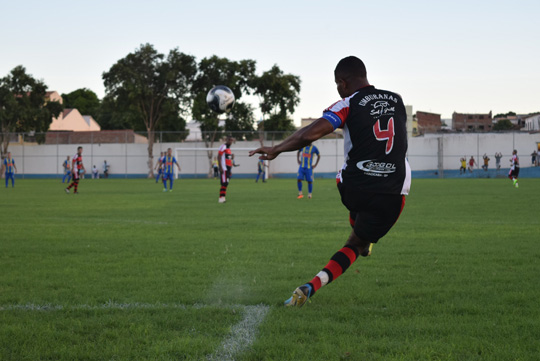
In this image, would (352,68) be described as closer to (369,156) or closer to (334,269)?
(369,156)

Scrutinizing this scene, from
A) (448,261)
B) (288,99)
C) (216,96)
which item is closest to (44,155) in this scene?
(288,99)

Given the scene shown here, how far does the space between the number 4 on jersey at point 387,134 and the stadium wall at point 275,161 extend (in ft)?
160

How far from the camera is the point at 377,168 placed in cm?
463

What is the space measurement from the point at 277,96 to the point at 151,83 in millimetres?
11770

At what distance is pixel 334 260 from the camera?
4.87m

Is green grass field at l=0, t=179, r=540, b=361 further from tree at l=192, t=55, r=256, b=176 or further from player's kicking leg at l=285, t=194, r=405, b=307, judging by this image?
tree at l=192, t=55, r=256, b=176

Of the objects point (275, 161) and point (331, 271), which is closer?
point (331, 271)

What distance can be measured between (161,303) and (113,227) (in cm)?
666

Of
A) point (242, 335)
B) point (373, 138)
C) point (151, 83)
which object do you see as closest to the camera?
point (242, 335)

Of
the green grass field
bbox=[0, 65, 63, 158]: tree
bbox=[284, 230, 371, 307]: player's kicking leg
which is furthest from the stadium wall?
bbox=[284, 230, 371, 307]: player's kicking leg

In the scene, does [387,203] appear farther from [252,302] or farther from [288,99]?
[288,99]

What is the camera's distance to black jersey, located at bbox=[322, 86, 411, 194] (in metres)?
4.61

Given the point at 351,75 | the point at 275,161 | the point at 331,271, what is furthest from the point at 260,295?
the point at 275,161

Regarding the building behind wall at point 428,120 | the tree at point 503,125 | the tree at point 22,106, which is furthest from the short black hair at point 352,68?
the tree at point 503,125
